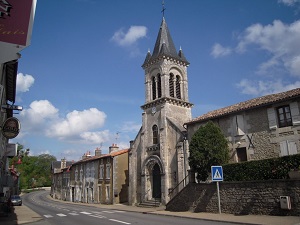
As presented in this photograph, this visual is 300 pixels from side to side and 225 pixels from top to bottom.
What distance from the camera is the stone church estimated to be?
23.2 metres

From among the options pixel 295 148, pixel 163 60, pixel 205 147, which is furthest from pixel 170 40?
pixel 295 148

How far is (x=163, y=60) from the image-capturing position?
2672 cm

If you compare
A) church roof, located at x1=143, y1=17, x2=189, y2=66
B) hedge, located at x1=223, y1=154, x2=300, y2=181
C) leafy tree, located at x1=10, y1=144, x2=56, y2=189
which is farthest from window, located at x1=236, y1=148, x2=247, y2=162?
Result: leafy tree, located at x1=10, y1=144, x2=56, y2=189

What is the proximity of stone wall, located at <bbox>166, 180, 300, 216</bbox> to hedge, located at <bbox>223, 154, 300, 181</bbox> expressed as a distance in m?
0.71

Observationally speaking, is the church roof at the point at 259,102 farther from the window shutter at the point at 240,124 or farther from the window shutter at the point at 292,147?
the window shutter at the point at 292,147

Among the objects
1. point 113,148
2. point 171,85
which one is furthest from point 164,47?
point 113,148

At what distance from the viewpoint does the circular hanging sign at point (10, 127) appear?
9.13 metres

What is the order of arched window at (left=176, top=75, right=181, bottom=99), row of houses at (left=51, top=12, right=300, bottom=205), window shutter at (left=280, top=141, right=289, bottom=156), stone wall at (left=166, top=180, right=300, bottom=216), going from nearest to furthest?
1. stone wall at (left=166, top=180, right=300, bottom=216)
2. window shutter at (left=280, top=141, right=289, bottom=156)
3. row of houses at (left=51, top=12, right=300, bottom=205)
4. arched window at (left=176, top=75, right=181, bottom=99)

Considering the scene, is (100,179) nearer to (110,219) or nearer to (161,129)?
(161,129)

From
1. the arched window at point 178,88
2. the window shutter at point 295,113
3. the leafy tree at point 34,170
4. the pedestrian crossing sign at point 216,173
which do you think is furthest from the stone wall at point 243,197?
the leafy tree at point 34,170

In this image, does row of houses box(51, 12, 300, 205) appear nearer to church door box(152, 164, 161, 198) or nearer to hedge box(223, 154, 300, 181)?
church door box(152, 164, 161, 198)

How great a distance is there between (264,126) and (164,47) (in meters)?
14.4

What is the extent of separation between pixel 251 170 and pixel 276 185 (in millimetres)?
1932

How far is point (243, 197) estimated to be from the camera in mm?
13625
